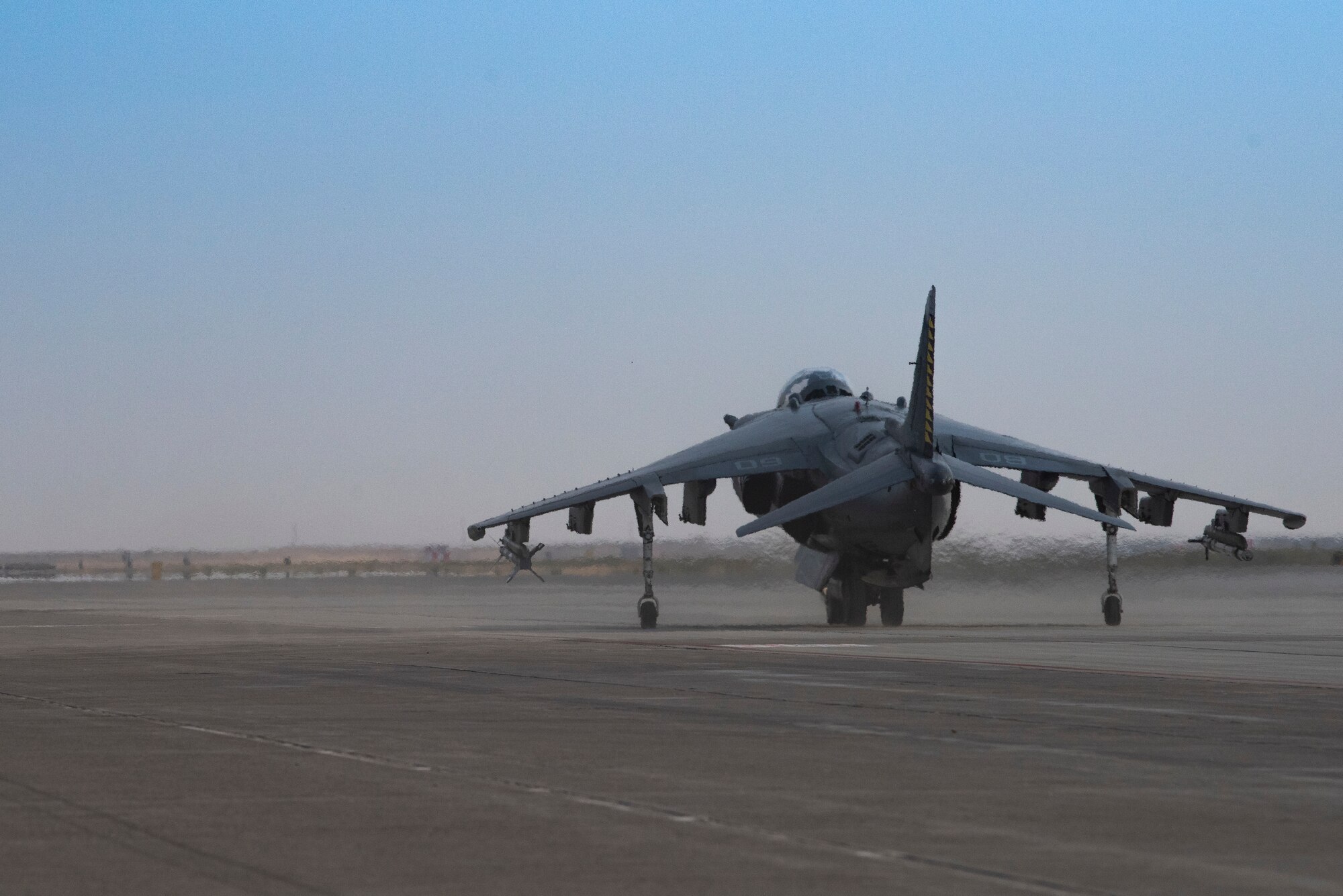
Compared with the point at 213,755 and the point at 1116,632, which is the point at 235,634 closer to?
the point at 1116,632

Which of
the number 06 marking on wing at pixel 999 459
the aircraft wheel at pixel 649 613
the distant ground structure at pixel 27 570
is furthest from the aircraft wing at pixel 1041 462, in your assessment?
the distant ground structure at pixel 27 570

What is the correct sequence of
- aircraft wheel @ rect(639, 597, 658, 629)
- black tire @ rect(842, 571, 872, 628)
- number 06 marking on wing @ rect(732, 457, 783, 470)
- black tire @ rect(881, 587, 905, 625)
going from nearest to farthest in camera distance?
aircraft wheel @ rect(639, 597, 658, 629) < number 06 marking on wing @ rect(732, 457, 783, 470) < black tire @ rect(842, 571, 872, 628) < black tire @ rect(881, 587, 905, 625)

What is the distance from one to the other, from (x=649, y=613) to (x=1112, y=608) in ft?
31.7

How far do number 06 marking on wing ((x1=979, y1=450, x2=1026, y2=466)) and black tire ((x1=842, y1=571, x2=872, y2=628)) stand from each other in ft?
12.7

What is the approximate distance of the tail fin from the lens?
118 feet

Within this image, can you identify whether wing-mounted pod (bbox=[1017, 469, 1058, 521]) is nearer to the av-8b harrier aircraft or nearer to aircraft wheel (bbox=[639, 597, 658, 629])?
the av-8b harrier aircraft

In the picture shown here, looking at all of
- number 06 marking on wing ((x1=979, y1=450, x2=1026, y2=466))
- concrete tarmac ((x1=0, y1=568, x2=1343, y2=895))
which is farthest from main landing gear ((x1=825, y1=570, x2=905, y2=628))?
concrete tarmac ((x1=0, y1=568, x2=1343, y2=895))

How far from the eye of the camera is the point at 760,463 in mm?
41906

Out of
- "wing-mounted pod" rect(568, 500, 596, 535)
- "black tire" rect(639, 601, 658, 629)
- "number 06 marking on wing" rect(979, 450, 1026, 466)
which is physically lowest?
"black tire" rect(639, 601, 658, 629)

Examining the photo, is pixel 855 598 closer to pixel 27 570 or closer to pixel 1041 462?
pixel 1041 462

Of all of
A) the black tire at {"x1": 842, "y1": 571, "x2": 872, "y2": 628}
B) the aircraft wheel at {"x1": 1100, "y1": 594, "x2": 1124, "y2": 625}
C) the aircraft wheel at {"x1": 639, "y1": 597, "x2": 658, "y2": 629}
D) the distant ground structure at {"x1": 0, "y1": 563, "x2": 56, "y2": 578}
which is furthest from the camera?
the distant ground structure at {"x1": 0, "y1": 563, "x2": 56, "y2": 578}

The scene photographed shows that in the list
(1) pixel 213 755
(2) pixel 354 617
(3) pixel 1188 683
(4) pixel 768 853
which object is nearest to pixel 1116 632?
(3) pixel 1188 683

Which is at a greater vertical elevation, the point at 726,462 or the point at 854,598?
the point at 726,462

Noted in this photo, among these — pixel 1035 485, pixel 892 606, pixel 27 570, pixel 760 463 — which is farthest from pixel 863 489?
pixel 27 570
